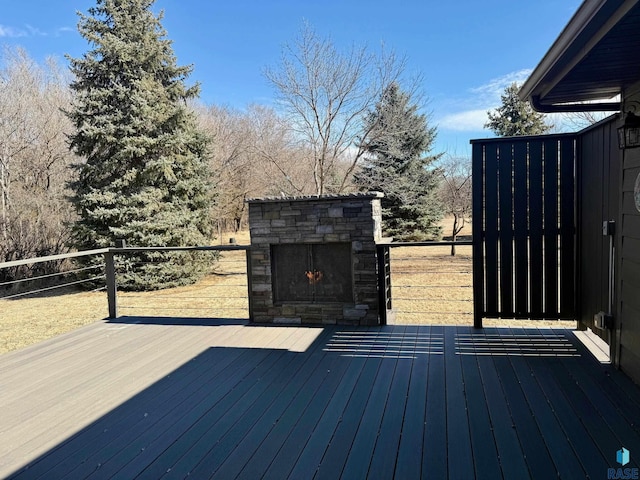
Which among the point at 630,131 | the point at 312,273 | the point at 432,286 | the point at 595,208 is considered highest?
the point at 630,131

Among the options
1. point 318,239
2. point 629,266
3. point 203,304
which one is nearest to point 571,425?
point 629,266

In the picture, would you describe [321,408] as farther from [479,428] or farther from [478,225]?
[478,225]

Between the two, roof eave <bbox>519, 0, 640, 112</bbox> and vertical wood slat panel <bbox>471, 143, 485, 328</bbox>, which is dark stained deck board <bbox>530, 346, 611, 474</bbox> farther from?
roof eave <bbox>519, 0, 640, 112</bbox>

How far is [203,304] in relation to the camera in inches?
345

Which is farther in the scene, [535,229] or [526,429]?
[535,229]

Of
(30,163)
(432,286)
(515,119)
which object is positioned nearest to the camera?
(432,286)

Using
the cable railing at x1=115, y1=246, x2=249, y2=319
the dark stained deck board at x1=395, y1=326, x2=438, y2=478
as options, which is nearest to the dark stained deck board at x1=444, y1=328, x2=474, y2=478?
the dark stained deck board at x1=395, y1=326, x2=438, y2=478

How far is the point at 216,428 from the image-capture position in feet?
7.32

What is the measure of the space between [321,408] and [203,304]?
6805 millimetres

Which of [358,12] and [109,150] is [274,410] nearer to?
[109,150]

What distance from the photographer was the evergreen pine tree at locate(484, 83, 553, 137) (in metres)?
15.0

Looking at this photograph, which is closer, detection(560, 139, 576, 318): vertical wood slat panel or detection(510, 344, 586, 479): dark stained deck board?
detection(510, 344, 586, 479): dark stained deck board

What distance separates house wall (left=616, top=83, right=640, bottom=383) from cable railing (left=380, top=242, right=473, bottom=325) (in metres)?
1.34

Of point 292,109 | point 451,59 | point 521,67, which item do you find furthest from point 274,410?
point 521,67
